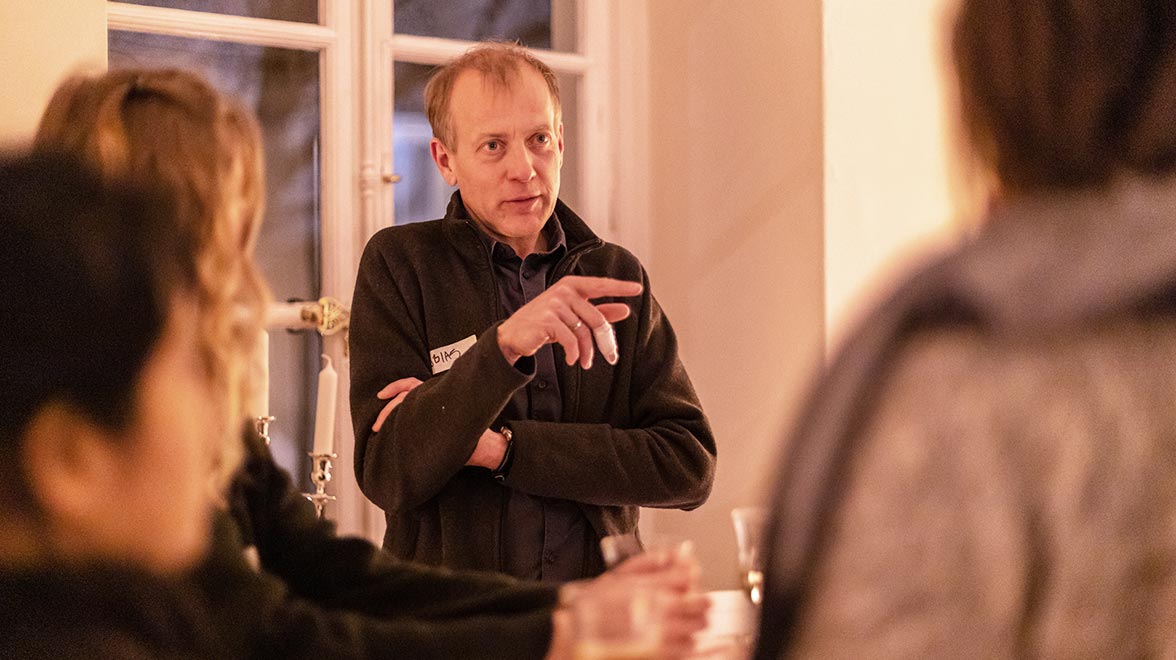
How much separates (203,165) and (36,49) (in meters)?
1.38

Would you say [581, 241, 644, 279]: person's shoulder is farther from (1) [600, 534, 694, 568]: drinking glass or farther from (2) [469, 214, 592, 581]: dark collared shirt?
(1) [600, 534, 694, 568]: drinking glass

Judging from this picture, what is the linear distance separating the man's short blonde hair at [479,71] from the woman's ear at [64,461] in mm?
1209

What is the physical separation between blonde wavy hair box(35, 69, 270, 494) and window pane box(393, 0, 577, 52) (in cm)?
204

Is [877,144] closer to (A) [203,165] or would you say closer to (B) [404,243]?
(B) [404,243]

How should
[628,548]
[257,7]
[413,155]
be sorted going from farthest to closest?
[413,155] < [257,7] < [628,548]

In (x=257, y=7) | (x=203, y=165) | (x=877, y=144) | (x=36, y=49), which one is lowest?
(x=203, y=165)

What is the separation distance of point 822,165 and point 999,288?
204 cm

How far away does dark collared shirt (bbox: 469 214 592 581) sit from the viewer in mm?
1758

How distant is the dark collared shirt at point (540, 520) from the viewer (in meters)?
1.76

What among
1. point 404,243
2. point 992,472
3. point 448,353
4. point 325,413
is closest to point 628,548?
point 992,472

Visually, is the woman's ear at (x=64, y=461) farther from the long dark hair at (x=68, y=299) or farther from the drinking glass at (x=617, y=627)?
the drinking glass at (x=617, y=627)

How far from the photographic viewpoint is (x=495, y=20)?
122 inches

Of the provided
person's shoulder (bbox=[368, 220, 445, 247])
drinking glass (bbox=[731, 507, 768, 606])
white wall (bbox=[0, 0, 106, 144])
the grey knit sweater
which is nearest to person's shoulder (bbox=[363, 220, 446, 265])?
person's shoulder (bbox=[368, 220, 445, 247])

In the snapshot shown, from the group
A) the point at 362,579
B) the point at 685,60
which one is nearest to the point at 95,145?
the point at 362,579
